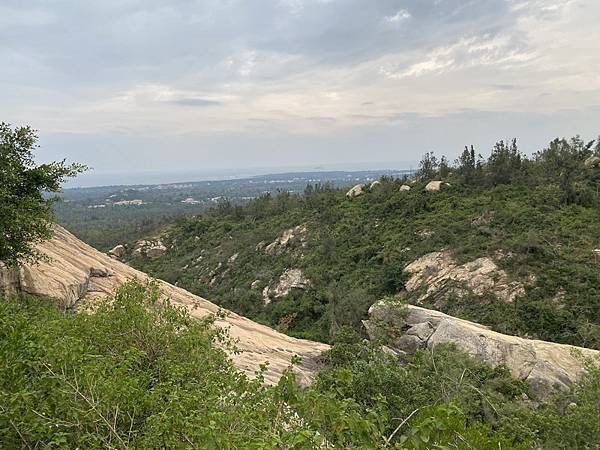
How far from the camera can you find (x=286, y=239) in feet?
159

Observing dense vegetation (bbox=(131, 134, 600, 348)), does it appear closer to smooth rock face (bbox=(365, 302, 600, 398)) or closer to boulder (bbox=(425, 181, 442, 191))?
boulder (bbox=(425, 181, 442, 191))

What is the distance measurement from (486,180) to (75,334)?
4237cm

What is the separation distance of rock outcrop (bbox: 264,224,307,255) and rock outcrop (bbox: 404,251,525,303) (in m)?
16.8

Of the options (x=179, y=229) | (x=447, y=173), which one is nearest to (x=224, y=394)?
(x=447, y=173)

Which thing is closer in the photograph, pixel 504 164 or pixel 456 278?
pixel 456 278

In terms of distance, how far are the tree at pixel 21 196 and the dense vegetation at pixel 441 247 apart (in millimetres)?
20313

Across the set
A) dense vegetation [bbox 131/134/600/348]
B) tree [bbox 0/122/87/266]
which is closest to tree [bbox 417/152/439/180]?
dense vegetation [bbox 131/134/600/348]

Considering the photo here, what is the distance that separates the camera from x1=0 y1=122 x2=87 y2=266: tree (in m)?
12.0

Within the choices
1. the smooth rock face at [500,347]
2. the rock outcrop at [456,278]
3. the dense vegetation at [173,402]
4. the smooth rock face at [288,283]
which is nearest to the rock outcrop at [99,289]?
the dense vegetation at [173,402]

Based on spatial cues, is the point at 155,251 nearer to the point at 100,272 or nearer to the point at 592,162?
the point at 100,272

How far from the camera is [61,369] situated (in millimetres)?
6012

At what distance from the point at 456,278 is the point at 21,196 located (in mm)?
26200

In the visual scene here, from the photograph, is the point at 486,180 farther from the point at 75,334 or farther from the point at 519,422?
the point at 75,334

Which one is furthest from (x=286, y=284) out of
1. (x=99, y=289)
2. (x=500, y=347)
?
(x=500, y=347)
